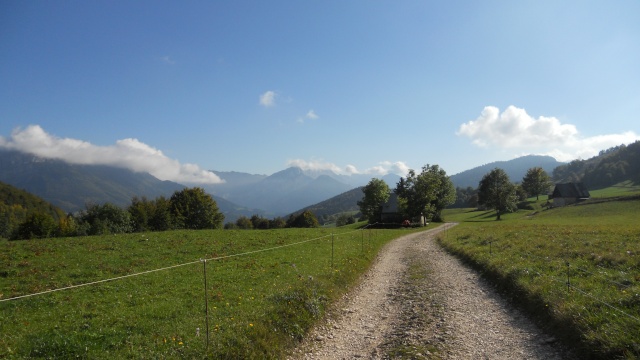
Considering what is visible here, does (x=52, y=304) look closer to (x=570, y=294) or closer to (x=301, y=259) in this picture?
(x=301, y=259)

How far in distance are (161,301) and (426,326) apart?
434 inches

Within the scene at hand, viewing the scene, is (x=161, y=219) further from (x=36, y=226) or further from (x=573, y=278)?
(x=573, y=278)

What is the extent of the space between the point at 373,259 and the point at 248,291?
48.8ft

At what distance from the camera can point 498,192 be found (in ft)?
322

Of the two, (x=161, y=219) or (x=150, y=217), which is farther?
(x=150, y=217)

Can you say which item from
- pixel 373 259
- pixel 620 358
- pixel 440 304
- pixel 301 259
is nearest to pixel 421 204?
pixel 373 259

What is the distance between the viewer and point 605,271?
1565 centimetres

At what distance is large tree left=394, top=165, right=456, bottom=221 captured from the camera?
83562 mm

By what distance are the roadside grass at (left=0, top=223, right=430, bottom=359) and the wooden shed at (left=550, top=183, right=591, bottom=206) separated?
128245 millimetres

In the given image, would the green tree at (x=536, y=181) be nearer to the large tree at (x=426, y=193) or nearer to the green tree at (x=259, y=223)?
the large tree at (x=426, y=193)

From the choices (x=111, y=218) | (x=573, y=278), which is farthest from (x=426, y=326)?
(x=111, y=218)

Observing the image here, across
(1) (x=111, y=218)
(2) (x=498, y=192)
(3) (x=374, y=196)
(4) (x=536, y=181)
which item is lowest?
(2) (x=498, y=192)

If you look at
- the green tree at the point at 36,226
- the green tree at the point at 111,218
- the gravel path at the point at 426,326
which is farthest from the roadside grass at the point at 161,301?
the green tree at the point at 36,226

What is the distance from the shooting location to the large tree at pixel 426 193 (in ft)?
→ 274
